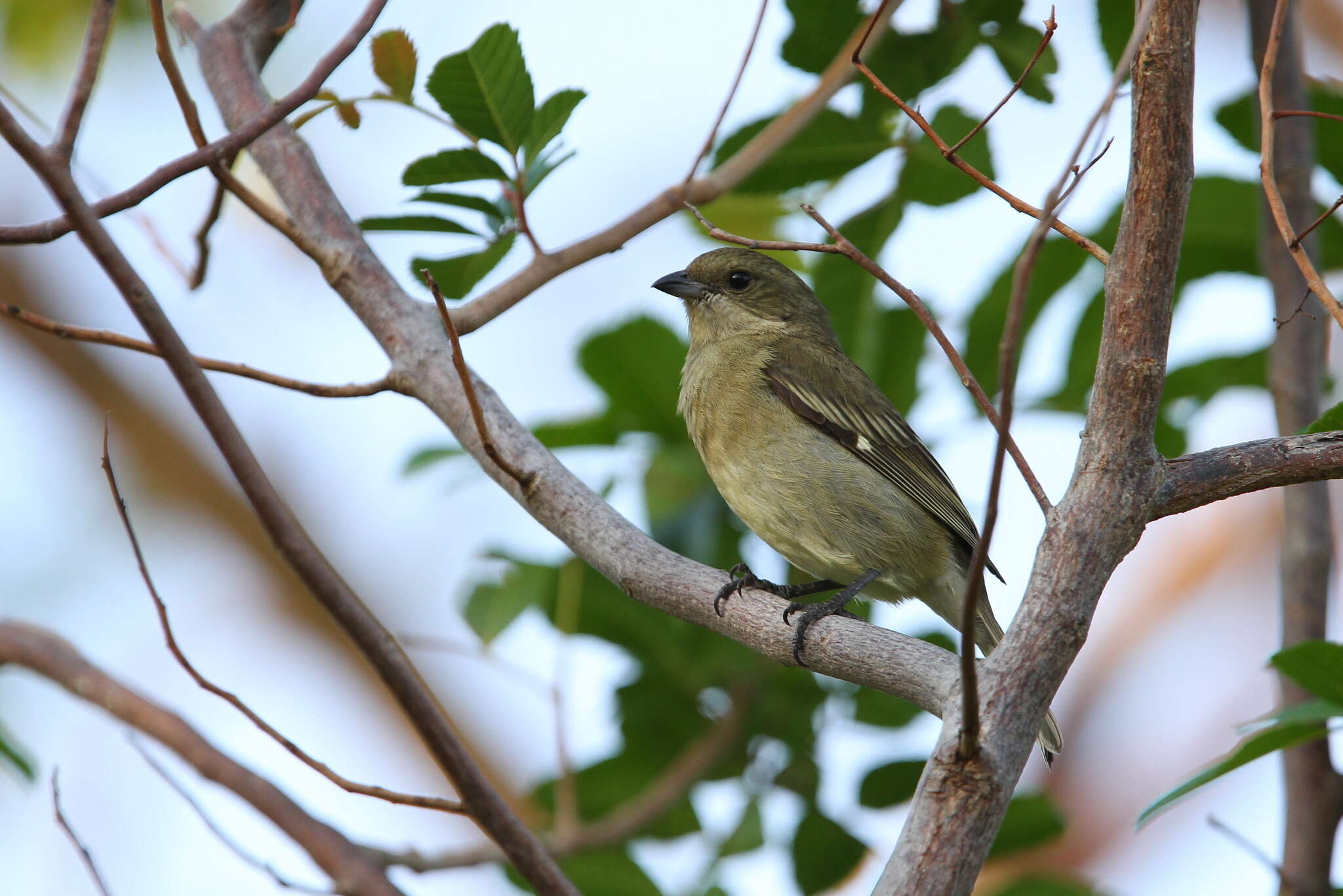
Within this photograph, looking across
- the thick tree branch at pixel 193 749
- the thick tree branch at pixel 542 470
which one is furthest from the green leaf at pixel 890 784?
the thick tree branch at pixel 193 749

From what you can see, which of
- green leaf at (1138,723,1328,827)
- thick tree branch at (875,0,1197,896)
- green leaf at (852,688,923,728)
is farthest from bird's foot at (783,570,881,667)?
green leaf at (1138,723,1328,827)

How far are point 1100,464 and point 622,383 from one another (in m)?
2.53

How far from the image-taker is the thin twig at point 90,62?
7.91 feet

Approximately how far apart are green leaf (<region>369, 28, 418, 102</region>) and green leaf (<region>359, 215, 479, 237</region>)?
1.06 ft

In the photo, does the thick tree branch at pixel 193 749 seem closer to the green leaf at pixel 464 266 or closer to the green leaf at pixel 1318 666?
the green leaf at pixel 464 266

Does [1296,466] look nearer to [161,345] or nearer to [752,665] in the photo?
[161,345]

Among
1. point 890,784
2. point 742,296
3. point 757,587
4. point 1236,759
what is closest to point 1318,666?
point 1236,759

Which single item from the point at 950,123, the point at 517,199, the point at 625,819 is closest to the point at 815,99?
the point at 950,123

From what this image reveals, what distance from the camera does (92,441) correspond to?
771cm

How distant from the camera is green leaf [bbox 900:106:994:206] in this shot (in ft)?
12.5

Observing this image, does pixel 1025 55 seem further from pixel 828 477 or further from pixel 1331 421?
pixel 1331 421

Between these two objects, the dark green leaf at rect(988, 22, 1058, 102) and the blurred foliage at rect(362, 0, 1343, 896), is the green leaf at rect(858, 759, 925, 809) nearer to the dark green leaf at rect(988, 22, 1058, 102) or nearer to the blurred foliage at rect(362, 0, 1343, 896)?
the blurred foliage at rect(362, 0, 1343, 896)

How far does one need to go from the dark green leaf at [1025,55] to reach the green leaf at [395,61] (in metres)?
1.84

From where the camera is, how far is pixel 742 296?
16.9 feet
